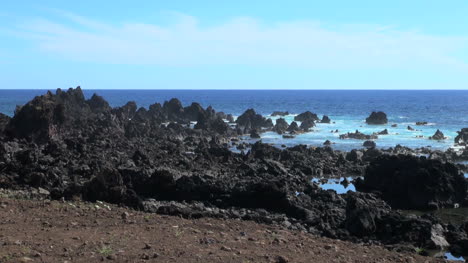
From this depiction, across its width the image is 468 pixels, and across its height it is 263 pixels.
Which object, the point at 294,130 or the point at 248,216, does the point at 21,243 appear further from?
the point at 294,130

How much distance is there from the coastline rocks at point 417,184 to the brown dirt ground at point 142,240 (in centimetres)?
1445

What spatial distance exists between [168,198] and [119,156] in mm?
15203

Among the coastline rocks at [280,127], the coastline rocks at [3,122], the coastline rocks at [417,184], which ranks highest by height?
the coastline rocks at [3,122]

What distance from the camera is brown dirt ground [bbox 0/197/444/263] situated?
38.1 ft

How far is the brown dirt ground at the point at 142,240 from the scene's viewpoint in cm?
1160

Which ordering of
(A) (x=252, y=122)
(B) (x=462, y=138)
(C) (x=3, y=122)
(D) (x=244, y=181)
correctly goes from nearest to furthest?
(D) (x=244, y=181) < (C) (x=3, y=122) < (B) (x=462, y=138) < (A) (x=252, y=122)

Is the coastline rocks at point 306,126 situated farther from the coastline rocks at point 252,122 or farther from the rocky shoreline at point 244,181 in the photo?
the rocky shoreline at point 244,181

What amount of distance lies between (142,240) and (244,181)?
58.3ft

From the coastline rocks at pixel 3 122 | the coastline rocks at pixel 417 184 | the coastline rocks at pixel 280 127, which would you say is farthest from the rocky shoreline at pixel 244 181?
the coastline rocks at pixel 280 127

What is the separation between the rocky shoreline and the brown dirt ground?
2.48 metres

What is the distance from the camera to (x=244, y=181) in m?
30.5

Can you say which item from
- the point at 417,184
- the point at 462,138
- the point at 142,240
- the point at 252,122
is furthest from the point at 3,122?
the point at 462,138

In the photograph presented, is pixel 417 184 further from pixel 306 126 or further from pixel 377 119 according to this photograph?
pixel 377 119

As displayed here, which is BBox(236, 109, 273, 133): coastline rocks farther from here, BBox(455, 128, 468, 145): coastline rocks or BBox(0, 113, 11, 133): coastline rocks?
BBox(0, 113, 11, 133): coastline rocks
